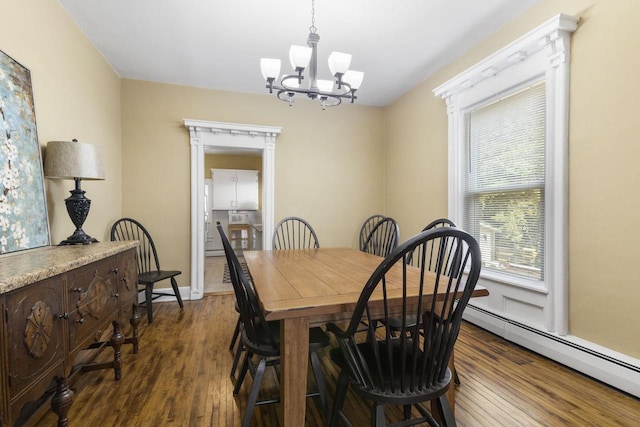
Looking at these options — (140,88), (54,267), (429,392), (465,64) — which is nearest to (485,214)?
(465,64)

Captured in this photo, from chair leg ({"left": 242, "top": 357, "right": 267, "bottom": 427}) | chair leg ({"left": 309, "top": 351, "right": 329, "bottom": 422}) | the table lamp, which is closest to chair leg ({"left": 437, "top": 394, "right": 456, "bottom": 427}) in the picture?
chair leg ({"left": 309, "top": 351, "right": 329, "bottom": 422})

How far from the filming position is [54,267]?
1.19m

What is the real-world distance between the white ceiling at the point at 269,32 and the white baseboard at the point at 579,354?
248 cm

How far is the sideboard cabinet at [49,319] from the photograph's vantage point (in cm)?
95

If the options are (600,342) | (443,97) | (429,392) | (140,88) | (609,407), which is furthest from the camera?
(140,88)

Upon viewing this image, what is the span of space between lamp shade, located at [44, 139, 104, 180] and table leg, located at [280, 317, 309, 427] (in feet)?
5.85

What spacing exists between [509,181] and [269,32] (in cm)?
243

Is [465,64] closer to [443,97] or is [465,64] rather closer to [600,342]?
[443,97]

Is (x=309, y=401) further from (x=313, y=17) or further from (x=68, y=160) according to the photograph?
(x=313, y=17)

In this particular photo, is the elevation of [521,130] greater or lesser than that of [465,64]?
lesser

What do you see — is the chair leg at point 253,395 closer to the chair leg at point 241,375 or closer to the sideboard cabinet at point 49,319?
the chair leg at point 241,375

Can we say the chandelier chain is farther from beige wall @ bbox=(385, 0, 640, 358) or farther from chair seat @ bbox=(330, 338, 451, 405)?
chair seat @ bbox=(330, 338, 451, 405)

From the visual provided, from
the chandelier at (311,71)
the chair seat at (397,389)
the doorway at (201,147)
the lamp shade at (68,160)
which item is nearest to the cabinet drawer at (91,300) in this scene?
the lamp shade at (68,160)

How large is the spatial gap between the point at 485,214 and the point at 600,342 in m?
1.24
